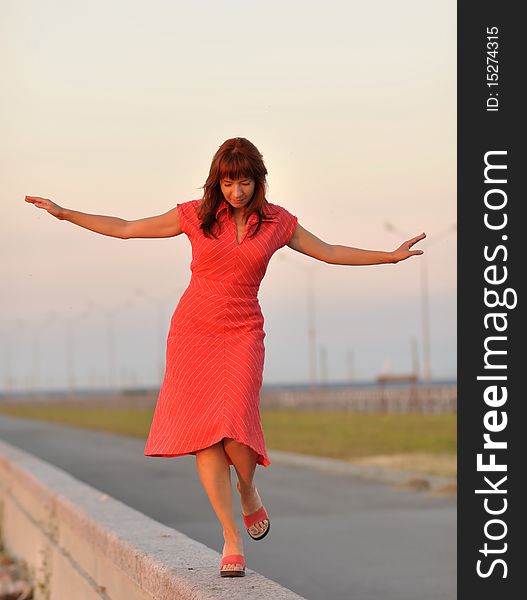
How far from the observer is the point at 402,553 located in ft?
35.5

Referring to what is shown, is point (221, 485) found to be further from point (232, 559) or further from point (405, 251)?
point (405, 251)

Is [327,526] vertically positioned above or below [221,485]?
below

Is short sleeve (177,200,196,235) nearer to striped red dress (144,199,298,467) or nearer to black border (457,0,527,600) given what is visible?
striped red dress (144,199,298,467)

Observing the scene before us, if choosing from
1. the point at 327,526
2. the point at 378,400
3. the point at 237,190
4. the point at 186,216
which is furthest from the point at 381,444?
the point at 378,400

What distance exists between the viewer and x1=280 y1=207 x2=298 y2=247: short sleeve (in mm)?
6426

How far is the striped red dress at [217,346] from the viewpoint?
6.15m

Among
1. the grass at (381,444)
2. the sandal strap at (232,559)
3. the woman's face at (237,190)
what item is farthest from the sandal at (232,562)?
the grass at (381,444)

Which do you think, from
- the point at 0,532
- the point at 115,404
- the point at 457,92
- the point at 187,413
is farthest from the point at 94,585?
the point at 115,404

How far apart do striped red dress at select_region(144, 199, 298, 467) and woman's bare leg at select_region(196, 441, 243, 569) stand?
0.11 m

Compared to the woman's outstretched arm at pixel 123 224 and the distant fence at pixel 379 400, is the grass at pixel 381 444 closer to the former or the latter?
the woman's outstretched arm at pixel 123 224

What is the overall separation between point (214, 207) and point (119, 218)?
50 cm

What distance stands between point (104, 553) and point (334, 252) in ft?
7.29

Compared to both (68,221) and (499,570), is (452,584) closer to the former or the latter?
(499,570)

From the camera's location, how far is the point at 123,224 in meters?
6.50
